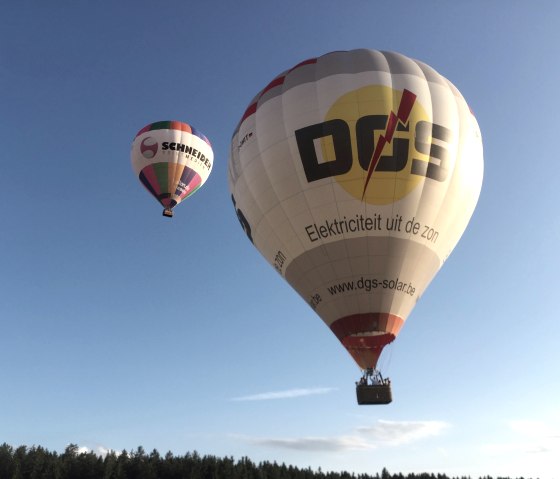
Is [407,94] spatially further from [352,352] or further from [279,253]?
[352,352]

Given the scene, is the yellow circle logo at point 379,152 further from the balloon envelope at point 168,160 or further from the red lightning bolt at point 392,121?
the balloon envelope at point 168,160

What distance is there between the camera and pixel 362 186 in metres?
21.1

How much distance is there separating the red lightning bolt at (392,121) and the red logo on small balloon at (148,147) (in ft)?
94.4

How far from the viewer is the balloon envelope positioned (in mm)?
44500

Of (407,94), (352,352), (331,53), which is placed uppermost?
(331,53)

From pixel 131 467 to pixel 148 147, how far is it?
1647 inches

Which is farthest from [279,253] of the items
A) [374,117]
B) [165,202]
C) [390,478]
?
[390,478]

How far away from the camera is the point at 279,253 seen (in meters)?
23.5

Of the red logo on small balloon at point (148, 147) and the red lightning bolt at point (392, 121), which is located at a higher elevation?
the red logo on small balloon at point (148, 147)

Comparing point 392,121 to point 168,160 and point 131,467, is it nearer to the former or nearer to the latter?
point 168,160

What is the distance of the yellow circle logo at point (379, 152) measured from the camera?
69.2 feet

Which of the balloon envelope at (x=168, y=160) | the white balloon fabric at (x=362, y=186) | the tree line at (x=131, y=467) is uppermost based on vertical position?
the balloon envelope at (x=168, y=160)

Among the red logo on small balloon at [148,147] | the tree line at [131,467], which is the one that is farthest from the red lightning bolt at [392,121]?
the tree line at [131,467]

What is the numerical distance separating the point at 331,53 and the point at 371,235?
34.7ft
